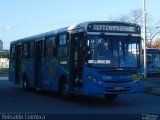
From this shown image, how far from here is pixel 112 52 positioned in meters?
17.4

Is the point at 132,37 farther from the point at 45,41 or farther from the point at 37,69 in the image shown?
A: the point at 37,69

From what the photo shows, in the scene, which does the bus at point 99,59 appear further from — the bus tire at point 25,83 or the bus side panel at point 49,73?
the bus tire at point 25,83

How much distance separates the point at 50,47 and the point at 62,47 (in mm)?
1986

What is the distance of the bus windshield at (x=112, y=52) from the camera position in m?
17.2

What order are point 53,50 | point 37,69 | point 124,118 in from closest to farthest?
point 124,118 < point 53,50 < point 37,69

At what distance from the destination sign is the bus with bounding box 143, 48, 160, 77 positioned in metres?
26.0

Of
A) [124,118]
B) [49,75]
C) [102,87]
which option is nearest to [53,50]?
[49,75]

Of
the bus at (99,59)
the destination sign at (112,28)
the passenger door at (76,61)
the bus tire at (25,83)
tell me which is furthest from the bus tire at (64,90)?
the bus tire at (25,83)

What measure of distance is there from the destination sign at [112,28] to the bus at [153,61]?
85.4ft

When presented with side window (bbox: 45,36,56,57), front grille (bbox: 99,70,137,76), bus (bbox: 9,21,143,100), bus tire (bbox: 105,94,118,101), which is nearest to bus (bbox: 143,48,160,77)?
side window (bbox: 45,36,56,57)

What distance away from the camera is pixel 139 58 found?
59.0 ft

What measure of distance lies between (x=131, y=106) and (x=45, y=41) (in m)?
6.70

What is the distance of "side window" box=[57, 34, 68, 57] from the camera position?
19422mm

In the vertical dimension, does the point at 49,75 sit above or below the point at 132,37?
below
